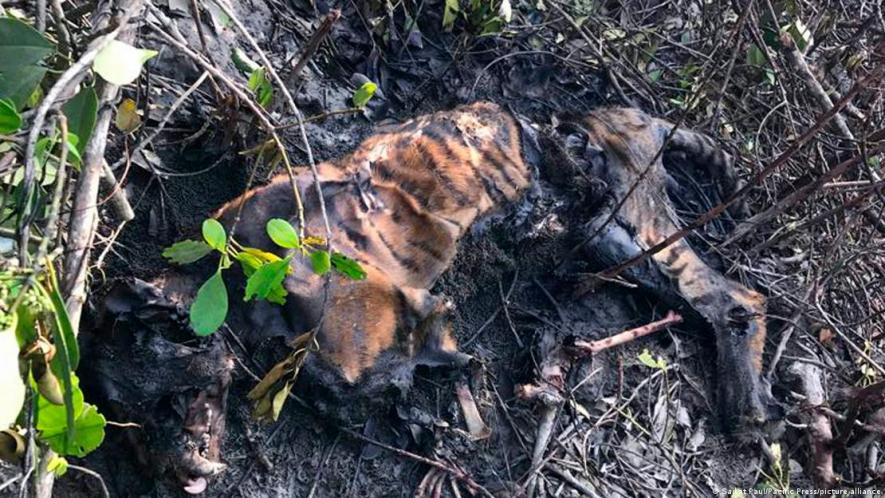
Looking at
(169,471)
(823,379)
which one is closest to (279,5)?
(169,471)

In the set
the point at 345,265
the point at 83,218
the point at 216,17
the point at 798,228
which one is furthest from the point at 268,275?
the point at 798,228

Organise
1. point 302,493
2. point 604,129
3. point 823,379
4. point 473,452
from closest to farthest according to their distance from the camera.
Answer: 1. point 302,493
2. point 473,452
3. point 823,379
4. point 604,129

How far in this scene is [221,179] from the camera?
9.00 feet

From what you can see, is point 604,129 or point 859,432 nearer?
point 859,432

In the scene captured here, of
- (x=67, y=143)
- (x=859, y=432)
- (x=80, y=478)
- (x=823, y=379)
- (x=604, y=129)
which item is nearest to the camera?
(x=67, y=143)

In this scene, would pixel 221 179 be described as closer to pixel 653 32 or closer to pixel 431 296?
pixel 431 296

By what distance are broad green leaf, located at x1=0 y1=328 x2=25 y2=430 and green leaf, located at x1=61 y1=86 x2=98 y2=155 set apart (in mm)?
548

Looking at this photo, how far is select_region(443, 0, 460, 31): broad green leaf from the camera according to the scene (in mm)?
3504

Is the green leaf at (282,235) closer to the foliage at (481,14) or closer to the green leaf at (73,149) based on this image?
the green leaf at (73,149)

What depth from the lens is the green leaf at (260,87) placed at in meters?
2.29

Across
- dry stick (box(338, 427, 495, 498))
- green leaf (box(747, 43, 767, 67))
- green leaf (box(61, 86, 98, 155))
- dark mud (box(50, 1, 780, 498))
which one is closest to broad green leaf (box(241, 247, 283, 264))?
green leaf (box(61, 86, 98, 155))

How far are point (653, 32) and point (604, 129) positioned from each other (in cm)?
86

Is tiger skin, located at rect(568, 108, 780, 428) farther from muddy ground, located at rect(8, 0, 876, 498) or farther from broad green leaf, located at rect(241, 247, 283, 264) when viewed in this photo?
broad green leaf, located at rect(241, 247, 283, 264)

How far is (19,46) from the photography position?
4.42ft
